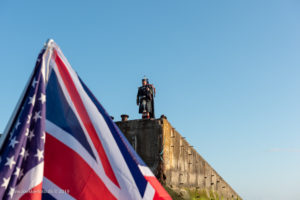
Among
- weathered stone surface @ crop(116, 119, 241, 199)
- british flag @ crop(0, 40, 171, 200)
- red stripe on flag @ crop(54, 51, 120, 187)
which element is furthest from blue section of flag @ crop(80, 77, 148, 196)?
weathered stone surface @ crop(116, 119, 241, 199)

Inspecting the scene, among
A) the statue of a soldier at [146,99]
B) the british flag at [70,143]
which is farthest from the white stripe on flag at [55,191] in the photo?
the statue of a soldier at [146,99]

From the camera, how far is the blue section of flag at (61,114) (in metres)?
4.35

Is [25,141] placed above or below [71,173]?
above

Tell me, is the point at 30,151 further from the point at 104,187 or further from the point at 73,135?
the point at 104,187

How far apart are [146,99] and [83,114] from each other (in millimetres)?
8785

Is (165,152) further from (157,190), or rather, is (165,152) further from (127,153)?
(127,153)

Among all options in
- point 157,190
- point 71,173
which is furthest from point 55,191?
point 157,190

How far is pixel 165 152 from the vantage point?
1197cm

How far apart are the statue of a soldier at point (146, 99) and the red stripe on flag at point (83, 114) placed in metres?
8.56

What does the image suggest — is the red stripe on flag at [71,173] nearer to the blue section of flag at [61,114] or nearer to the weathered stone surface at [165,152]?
the blue section of flag at [61,114]

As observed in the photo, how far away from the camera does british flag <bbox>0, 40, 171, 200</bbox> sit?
390 centimetres

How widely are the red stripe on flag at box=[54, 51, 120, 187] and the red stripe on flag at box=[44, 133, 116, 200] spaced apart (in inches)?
6.7

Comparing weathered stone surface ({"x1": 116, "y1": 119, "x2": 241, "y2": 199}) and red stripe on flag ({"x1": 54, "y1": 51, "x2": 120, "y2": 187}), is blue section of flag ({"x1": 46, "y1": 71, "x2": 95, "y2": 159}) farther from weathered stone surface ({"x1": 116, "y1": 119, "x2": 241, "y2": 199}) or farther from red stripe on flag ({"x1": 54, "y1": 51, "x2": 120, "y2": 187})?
weathered stone surface ({"x1": 116, "y1": 119, "x2": 241, "y2": 199})

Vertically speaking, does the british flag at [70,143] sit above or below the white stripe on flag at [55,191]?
above
